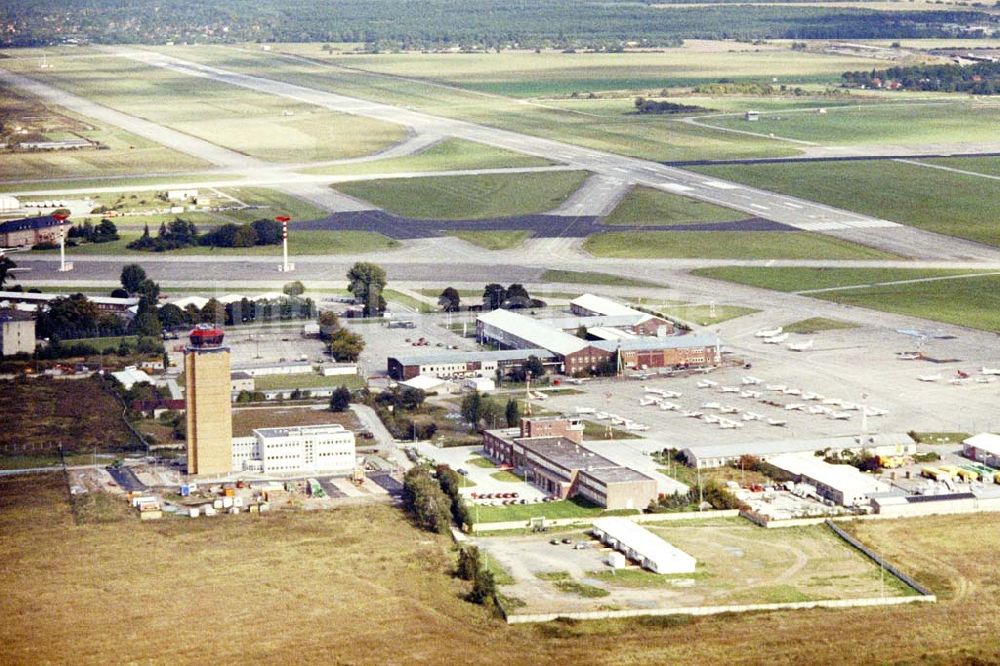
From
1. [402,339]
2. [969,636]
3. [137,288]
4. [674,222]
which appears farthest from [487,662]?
[674,222]

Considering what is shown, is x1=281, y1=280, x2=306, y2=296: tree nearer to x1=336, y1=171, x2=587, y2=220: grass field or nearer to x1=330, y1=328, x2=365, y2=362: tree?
x1=330, y1=328, x2=365, y2=362: tree

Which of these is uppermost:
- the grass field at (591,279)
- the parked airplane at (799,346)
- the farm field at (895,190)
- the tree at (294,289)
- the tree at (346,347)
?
the farm field at (895,190)

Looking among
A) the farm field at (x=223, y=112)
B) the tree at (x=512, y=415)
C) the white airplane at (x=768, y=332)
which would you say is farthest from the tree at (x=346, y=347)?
the farm field at (x=223, y=112)

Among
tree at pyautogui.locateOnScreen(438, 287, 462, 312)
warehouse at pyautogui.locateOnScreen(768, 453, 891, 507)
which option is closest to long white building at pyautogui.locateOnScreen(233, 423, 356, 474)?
warehouse at pyautogui.locateOnScreen(768, 453, 891, 507)

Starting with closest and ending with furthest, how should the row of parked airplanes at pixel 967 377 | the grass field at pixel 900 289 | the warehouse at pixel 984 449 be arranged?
the warehouse at pixel 984 449, the row of parked airplanes at pixel 967 377, the grass field at pixel 900 289

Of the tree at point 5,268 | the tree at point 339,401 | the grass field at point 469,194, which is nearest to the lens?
the tree at point 339,401

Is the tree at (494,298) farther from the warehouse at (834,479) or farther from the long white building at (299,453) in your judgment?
the warehouse at (834,479)
